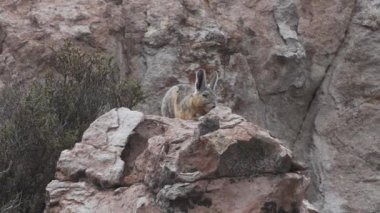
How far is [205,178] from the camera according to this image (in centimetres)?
632

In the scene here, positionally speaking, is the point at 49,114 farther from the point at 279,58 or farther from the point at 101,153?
the point at 279,58

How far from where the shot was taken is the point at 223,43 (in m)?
12.7

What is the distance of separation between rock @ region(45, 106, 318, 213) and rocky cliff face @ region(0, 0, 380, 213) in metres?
4.89

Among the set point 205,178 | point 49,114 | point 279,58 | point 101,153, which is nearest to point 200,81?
point 49,114

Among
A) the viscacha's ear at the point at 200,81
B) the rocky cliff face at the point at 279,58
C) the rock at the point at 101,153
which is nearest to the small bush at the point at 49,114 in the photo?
the rock at the point at 101,153

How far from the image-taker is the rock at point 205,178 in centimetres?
629

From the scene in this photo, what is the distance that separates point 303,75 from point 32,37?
4.38 metres

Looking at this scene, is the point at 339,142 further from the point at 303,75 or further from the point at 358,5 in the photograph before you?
the point at 358,5

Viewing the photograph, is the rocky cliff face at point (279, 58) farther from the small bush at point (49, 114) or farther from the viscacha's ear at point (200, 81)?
the viscacha's ear at point (200, 81)

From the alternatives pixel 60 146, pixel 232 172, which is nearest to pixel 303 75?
pixel 60 146

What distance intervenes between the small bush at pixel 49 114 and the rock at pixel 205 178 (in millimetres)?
1329

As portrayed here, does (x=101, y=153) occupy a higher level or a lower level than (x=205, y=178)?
lower

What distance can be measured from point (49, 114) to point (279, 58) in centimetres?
514

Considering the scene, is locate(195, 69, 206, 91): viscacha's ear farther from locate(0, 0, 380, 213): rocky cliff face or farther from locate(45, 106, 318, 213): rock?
locate(0, 0, 380, 213): rocky cliff face
